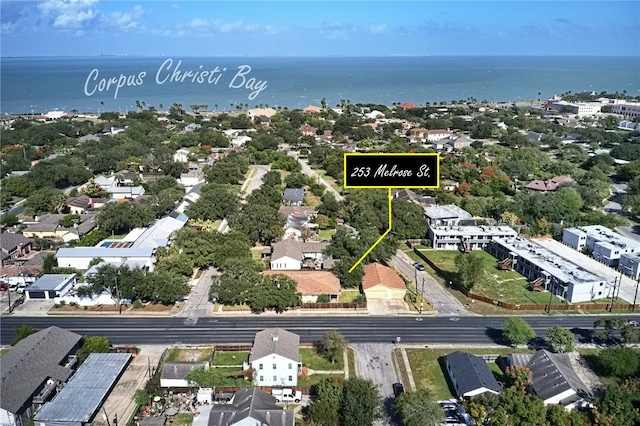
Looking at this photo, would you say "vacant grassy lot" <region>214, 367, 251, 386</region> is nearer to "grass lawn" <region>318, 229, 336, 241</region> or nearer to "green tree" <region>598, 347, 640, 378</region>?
"green tree" <region>598, 347, 640, 378</region>

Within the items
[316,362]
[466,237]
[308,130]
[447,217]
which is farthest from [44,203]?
[308,130]

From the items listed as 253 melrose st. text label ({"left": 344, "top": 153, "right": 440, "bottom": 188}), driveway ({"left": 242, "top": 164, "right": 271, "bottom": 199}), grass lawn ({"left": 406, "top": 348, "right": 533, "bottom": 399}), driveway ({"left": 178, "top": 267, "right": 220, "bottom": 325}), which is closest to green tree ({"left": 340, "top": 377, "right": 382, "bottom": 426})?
grass lawn ({"left": 406, "top": 348, "right": 533, "bottom": 399})

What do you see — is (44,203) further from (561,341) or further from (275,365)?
(561,341)

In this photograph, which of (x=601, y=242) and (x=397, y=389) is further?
(x=601, y=242)

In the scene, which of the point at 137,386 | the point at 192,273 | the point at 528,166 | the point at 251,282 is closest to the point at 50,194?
the point at 192,273

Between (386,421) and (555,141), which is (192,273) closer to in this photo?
(386,421)

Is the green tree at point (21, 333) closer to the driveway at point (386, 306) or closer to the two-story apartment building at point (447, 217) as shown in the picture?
the driveway at point (386, 306)

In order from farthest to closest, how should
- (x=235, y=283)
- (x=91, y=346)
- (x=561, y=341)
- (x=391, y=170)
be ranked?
(x=235, y=283) < (x=561, y=341) < (x=91, y=346) < (x=391, y=170)

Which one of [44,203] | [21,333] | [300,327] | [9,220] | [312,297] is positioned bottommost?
[300,327]
